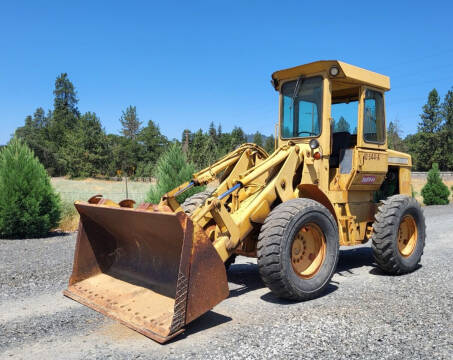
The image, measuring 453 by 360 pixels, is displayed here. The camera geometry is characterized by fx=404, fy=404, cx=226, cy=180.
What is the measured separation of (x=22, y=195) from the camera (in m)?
9.41

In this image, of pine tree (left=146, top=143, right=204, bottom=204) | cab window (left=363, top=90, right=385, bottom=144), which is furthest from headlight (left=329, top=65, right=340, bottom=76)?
pine tree (left=146, top=143, right=204, bottom=204)

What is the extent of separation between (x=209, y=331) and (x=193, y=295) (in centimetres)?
42

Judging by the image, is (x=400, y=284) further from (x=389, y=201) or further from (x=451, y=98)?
(x=451, y=98)

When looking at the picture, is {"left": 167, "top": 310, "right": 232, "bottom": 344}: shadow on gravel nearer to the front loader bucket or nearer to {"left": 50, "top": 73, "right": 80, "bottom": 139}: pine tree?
the front loader bucket

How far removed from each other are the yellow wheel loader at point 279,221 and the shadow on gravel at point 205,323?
226mm

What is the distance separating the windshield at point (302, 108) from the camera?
5.77m

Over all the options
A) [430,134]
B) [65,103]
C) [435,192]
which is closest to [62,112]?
[65,103]

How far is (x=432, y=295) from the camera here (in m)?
4.84

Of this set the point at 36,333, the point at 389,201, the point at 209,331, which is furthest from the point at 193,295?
the point at 389,201

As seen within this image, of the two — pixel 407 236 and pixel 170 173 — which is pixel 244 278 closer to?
pixel 407 236

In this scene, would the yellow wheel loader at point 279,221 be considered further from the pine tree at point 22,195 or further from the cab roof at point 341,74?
the pine tree at point 22,195

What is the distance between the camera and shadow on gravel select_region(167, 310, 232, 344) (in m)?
3.69

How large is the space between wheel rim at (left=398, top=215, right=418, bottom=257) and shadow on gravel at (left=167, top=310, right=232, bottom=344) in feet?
11.1

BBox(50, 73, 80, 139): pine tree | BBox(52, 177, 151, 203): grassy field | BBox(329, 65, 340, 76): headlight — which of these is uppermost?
BBox(50, 73, 80, 139): pine tree
